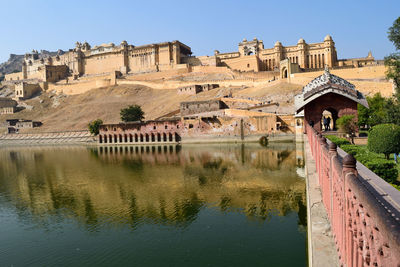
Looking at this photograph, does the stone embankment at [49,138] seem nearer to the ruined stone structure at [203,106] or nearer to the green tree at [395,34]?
the ruined stone structure at [203,106]

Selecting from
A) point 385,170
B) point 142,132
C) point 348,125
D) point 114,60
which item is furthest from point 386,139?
point 114,60

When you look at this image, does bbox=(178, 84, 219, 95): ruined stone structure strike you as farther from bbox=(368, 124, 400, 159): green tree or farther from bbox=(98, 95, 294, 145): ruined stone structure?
bbox=(368, 124, 400, 159): green tree

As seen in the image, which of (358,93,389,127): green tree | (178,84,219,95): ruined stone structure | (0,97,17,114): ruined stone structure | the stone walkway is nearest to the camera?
the stone walkway

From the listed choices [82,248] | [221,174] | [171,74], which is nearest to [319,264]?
[82,248]

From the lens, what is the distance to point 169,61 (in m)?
68.4

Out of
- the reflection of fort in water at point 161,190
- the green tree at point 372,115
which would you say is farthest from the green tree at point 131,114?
the green tree at point 372,115

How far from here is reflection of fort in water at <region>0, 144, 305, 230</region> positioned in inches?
477

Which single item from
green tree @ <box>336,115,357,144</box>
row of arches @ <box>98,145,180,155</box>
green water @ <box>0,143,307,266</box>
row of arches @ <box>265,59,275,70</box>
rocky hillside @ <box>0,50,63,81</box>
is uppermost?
rocky hillside @ <box>0,50,63,81</box>

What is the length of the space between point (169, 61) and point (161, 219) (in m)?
59.8

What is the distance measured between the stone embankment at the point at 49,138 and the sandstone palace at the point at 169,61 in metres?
20.7

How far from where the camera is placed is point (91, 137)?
4953cm

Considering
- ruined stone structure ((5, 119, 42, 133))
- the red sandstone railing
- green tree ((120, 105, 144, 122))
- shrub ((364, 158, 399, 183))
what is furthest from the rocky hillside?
the red sandstone railing

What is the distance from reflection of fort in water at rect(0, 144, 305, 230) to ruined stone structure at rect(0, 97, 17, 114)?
50305mm

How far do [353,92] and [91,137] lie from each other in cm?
3964
